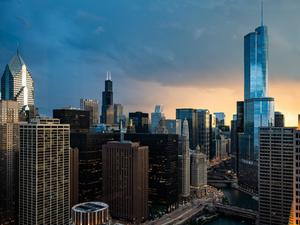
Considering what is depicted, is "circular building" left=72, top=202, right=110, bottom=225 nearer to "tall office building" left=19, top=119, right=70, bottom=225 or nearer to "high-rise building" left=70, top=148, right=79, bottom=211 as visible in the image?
"tall office building" left=19, top=119, right=70, bottom=225

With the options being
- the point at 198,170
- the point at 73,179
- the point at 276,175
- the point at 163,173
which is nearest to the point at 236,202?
the point at 198,170

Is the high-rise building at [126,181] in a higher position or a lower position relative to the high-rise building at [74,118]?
lower

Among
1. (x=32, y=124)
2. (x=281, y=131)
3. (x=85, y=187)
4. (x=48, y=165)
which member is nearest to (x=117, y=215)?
(x=85, y=187)

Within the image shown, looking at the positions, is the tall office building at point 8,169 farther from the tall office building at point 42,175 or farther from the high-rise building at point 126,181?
the high-rise building at point 126,181

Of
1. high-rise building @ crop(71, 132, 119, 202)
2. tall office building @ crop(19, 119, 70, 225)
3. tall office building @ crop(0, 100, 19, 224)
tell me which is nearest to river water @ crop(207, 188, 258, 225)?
high-rise building @ crop(71, 132, 119, 202)

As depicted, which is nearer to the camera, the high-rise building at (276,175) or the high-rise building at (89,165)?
the high-rise building at (276,175)

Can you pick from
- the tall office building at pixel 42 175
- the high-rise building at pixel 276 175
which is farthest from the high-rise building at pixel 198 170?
the tall office building at pixel 42 175

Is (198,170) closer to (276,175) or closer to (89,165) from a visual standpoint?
(89,165)
